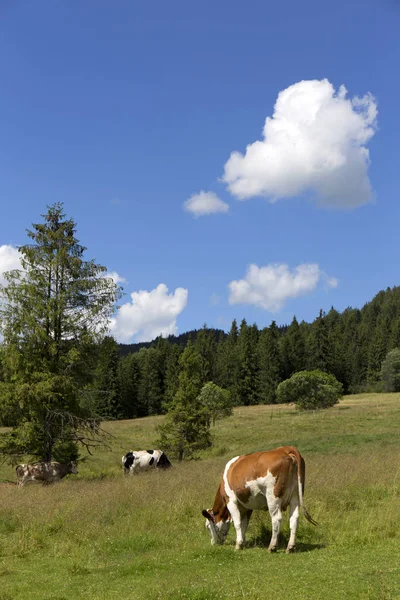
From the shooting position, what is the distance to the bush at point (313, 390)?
6169cm

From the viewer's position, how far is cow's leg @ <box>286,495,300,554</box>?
841 centimetres

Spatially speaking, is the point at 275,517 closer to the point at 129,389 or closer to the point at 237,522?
the point at 237,522

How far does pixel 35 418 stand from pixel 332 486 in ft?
39.6

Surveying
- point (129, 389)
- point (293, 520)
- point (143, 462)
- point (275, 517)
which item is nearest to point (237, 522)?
point (275, 517)

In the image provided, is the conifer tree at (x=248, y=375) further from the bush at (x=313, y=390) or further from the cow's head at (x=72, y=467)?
the cow's head at (x=72, y=467)

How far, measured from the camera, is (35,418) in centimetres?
1925

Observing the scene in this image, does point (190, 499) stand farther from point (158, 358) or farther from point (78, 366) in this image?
point (158, 358)

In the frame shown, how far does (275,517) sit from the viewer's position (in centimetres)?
870

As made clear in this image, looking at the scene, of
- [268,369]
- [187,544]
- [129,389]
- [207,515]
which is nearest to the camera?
[187,544]

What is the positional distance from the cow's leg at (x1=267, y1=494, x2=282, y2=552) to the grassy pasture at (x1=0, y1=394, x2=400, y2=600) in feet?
0.79

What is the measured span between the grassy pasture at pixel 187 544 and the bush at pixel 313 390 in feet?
155

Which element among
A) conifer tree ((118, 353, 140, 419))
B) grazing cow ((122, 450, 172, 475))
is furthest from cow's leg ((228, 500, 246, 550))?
conifer tree ((118, 353, 140, 419))

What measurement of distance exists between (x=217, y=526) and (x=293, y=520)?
1735 mm

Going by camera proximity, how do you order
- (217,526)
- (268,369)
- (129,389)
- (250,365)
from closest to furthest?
(217,526), (129,389), (268,369), (250,365)
